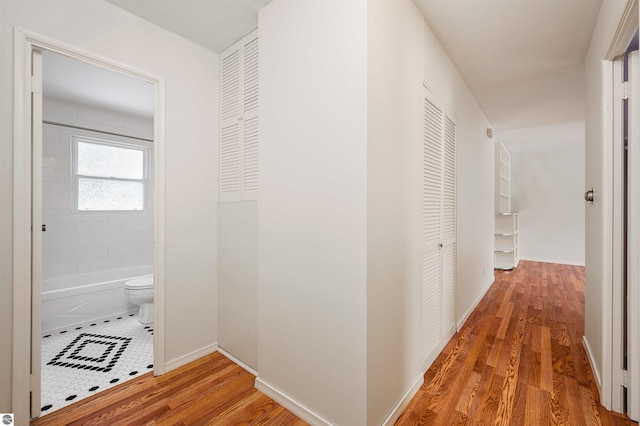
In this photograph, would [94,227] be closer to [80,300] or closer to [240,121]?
[80,300]

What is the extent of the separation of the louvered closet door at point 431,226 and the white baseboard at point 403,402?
209 millimetres

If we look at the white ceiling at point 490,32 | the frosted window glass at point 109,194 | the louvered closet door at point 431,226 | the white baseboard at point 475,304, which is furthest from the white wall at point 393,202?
the frosted window glass at point 109,194

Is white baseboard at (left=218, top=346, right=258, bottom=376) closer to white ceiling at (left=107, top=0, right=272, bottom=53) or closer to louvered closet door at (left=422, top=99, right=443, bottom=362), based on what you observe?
louvered closet door at (left=422, top=99, right=443, bottom=362)

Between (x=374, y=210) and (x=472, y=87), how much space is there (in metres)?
2.64

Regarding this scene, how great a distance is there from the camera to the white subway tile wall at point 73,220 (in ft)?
10.6

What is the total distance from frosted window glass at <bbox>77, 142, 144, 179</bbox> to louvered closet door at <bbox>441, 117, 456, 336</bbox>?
4.06 m

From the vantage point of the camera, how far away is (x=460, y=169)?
9.13 feet

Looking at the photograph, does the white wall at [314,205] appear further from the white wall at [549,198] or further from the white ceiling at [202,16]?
the white wall at [549,198]

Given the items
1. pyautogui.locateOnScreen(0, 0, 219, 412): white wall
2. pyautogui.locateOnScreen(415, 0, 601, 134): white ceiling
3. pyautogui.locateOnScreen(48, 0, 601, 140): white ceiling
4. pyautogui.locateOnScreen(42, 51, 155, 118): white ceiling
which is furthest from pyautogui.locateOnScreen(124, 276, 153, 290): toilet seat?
pyautogui.locateOnScreen(415, 0, 601, 134): white ceiling

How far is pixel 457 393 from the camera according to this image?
1.83m

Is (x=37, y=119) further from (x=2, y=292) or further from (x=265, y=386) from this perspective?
(x=265, y=386)

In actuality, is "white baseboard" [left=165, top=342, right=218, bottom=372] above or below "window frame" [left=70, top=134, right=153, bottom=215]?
below

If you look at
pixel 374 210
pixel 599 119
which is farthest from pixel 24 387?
pixel 599 119

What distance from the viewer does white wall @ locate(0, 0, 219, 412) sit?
150cm
